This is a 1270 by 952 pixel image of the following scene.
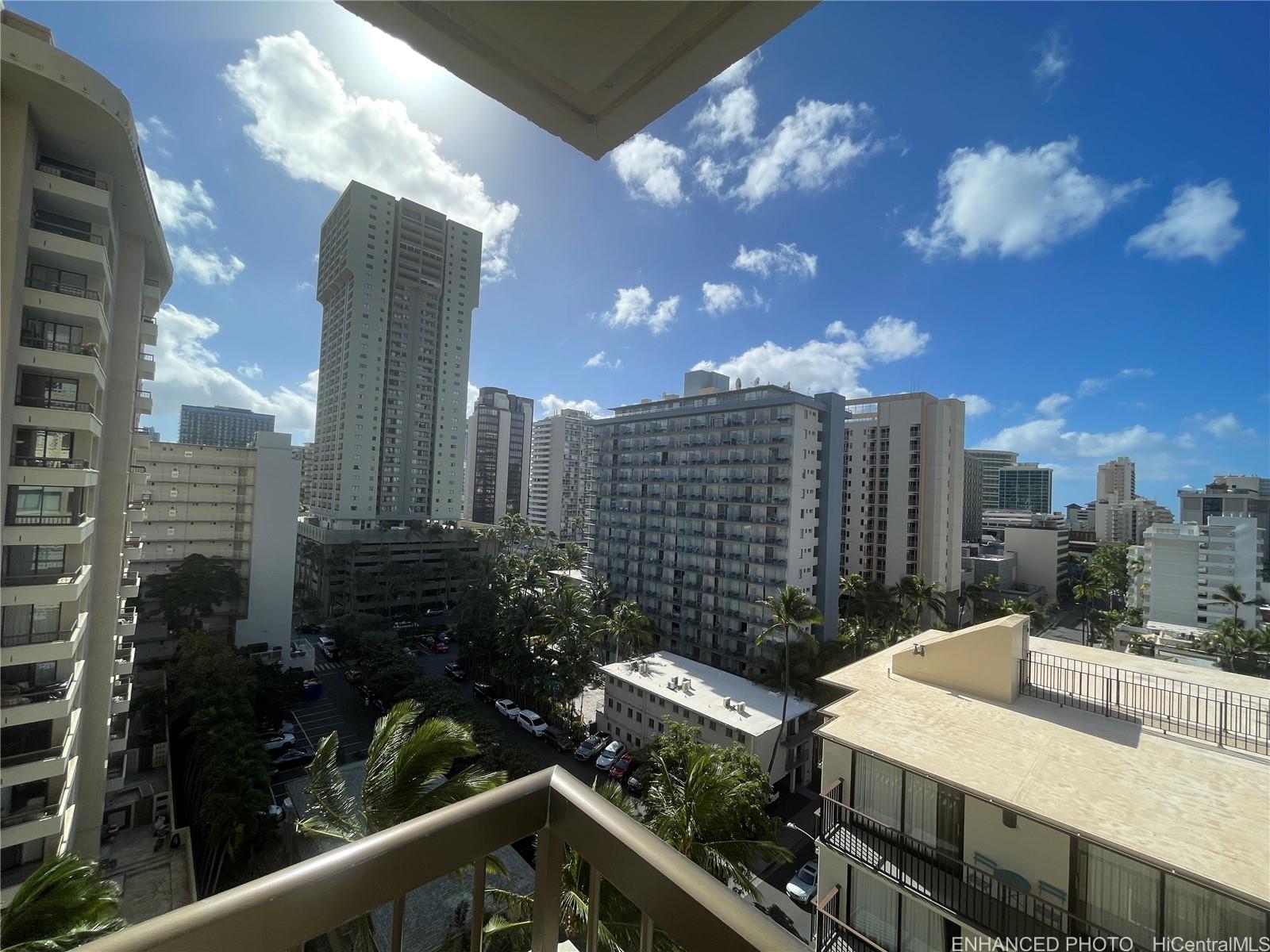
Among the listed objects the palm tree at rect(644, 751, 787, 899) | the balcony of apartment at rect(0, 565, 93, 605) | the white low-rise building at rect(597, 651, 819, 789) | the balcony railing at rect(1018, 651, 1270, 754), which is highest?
the balcony of apartment at rect(0, 565, 93, 605)

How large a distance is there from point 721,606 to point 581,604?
8.60 meters

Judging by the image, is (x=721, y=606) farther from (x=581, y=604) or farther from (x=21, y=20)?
(x=21, y=20)

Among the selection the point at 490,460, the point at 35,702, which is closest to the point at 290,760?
the point at 35,702

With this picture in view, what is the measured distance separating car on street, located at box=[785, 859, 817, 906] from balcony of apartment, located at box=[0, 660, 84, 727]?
50.4 ft

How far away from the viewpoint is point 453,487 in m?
45.0

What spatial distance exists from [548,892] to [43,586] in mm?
12477

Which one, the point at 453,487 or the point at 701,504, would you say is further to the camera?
the point at 453,487

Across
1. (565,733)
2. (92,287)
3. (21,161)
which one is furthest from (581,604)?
(21,161)

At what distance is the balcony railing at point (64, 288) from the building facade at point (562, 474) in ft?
230

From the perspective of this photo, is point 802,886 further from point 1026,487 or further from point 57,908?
point 1026,487

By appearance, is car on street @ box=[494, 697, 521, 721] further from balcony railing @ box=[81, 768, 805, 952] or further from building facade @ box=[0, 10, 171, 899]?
balcony railing @ box=[81, 768, 805, 952]

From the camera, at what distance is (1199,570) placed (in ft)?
121

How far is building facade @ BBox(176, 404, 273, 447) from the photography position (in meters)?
104

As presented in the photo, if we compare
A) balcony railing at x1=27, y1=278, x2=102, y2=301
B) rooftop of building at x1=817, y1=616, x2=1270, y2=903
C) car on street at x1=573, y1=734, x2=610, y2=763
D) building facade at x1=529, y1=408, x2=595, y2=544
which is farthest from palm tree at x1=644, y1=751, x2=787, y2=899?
building facade at x1=529, y1=408, x2=595, y2=544
